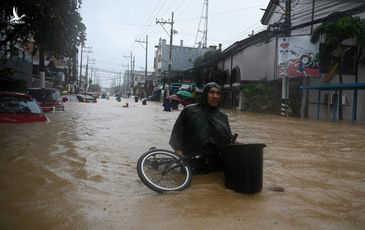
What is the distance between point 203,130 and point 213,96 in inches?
21.9

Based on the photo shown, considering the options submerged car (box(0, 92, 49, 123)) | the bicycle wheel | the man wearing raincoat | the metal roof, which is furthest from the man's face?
the metal roof

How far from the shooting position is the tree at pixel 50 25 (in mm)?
13695

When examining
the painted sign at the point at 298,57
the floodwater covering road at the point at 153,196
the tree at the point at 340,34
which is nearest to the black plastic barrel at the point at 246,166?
the floodwater covering road at the point at 153,196

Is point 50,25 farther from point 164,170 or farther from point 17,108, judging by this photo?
point 164,170

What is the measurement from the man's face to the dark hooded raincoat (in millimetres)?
56

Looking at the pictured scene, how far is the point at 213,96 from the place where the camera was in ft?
23.1

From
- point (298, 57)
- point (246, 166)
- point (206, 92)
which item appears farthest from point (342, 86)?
point (246, 166)

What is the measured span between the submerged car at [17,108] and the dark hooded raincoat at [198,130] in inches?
322

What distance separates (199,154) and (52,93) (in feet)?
54.3

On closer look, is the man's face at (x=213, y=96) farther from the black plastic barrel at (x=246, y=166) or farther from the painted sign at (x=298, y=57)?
the painted sign at (x=298, y=57)

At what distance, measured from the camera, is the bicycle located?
21.0 ft

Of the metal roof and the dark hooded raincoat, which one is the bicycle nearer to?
the dark hooded raincoat

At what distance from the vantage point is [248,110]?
37.4 m

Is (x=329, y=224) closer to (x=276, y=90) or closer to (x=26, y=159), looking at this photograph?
(x=26, y=159)
